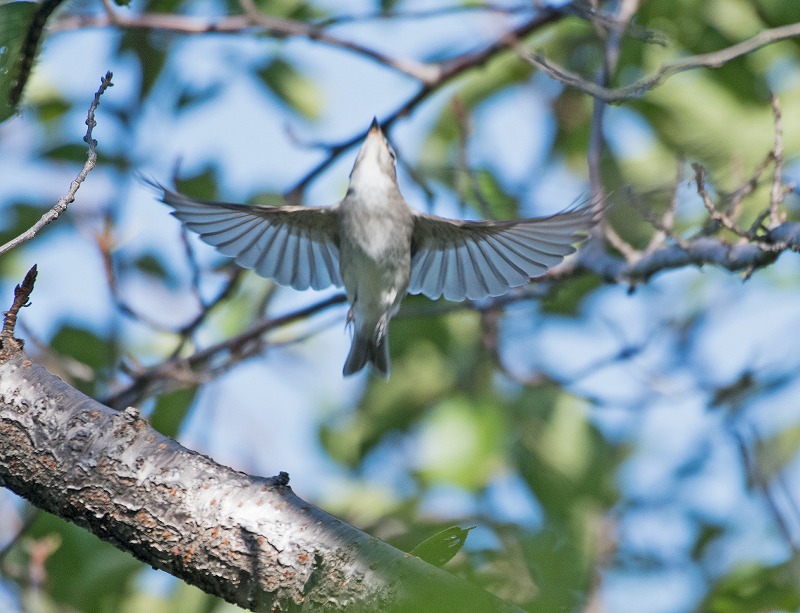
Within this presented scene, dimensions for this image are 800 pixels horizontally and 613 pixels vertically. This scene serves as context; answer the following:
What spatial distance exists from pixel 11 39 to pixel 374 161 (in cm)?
195

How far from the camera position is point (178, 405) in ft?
13.3

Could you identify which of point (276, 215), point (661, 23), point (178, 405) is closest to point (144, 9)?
point (276, 215)

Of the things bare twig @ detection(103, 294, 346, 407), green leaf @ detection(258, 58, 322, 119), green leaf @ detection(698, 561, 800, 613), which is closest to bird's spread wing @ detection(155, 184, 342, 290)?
bare twig @ detection(103, 294, 346, 407)

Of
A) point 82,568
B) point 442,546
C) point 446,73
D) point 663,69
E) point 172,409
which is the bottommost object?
point 442,546

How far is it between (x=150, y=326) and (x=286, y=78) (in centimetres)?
166

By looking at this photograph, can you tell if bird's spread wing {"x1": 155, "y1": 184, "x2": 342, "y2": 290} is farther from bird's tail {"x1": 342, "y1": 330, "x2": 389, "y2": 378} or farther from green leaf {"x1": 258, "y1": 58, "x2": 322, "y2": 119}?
green leaf {"x1": 258, "y1": 58, "x2": 322, "y2": 119}

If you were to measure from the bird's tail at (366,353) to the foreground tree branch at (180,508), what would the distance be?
1.97 metres

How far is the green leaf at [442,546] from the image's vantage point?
1.79 m

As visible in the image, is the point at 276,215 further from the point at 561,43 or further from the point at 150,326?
the point at 561,43

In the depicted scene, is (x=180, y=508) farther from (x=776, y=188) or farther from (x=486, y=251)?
(x=486, y=251)

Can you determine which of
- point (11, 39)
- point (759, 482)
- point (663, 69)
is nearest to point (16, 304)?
point (11, 39)

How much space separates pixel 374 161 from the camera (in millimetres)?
3949

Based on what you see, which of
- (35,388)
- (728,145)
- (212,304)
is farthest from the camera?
(728,145)

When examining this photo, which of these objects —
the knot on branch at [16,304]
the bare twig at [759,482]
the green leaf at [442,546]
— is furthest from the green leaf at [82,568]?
the bare twig at [759,482]
